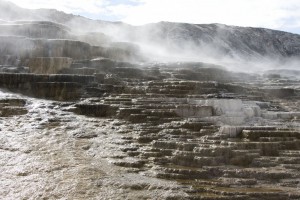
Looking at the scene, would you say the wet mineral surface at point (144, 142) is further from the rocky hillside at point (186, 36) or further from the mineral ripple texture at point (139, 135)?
the rocky hillside at point (186, 36)

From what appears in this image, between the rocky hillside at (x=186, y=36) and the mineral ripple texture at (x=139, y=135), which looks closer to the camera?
the mineral ripple texture at (x=139, y=135)

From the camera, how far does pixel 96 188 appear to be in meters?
9.58

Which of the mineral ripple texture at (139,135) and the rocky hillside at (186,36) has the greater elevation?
the rocky hillside at (186,36)

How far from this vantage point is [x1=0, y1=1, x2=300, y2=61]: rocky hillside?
35531 millimetres

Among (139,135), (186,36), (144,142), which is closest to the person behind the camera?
(144,142)

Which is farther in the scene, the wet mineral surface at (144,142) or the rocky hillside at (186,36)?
the rocky hillside at (186,36)

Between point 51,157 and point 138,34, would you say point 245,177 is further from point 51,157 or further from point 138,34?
point 138,34

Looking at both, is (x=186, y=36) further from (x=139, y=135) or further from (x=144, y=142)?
(x=144, y=142)

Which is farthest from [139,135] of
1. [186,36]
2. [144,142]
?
[186,36]

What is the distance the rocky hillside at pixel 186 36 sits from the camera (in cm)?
3553


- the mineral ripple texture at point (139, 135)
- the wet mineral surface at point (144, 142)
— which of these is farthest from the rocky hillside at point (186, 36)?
the wet mineral surface at point (144, 142)

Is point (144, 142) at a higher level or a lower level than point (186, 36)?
lower

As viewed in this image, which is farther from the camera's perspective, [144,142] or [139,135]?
A: [139,135]

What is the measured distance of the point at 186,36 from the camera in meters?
36.8
